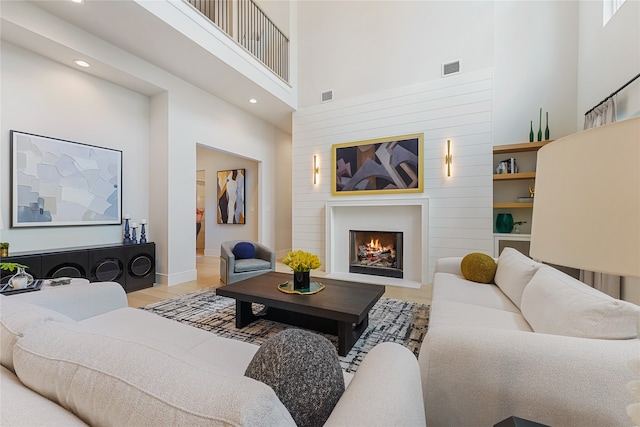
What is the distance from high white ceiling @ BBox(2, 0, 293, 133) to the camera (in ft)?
8.80

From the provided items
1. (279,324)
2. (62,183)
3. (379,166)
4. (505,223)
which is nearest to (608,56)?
(505,223)

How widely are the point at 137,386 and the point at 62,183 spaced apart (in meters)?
3.90

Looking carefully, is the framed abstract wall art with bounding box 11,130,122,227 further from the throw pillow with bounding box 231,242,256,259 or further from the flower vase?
the flower vase

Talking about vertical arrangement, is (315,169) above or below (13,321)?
above

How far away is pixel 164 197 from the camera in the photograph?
3930mm

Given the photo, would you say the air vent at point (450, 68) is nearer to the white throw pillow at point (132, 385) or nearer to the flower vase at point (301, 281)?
the flower vase at point (301, 281)

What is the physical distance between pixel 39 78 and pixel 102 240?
2.00 m

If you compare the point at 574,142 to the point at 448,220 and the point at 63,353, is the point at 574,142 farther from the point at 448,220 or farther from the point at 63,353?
the point at 448,220

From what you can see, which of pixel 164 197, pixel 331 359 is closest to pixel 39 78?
pixel 164 197

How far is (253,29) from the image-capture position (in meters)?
4.70

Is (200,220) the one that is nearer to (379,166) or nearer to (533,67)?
(379,166)

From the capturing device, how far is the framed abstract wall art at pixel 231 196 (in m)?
6.16

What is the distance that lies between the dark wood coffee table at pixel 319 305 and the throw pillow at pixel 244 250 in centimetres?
131

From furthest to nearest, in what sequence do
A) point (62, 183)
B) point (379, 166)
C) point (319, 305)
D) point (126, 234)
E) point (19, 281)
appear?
point (379, 166) < point (126, 234) < point (62, 183) < point (319, 305) < point (19, 281)
